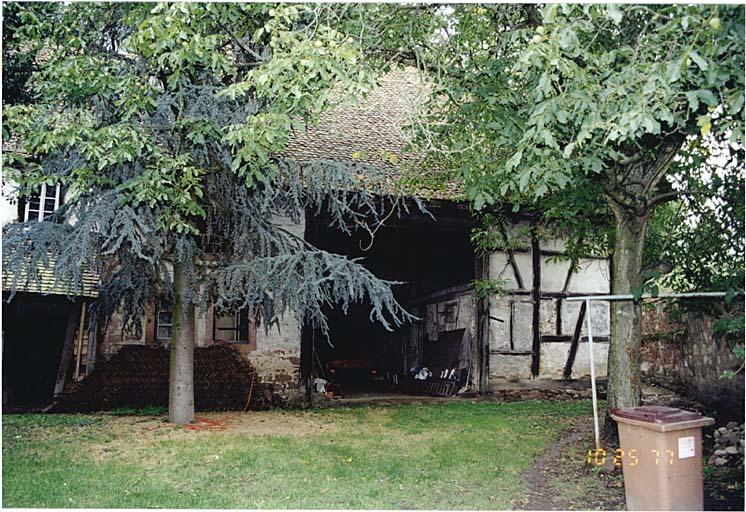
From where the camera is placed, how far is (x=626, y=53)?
5.86m

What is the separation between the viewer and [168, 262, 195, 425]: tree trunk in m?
9.98

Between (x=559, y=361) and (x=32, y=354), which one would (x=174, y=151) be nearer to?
(x=32, y=354)

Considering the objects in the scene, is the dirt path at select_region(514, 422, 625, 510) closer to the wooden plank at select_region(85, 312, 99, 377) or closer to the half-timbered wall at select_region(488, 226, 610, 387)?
the half-timbered wall at select_region(488, 226, 610, 387)

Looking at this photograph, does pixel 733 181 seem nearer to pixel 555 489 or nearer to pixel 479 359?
pixel 555 489

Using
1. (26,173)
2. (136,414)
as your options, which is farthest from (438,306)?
(26,173)

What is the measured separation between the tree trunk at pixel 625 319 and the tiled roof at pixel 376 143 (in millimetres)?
2976

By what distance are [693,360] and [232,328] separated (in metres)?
8.20

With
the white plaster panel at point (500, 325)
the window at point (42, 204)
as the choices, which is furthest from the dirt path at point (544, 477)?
the window at point (42, 204)

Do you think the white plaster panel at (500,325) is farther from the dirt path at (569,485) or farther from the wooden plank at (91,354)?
the wooden plank at (91,354)

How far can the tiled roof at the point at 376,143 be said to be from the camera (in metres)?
10.5

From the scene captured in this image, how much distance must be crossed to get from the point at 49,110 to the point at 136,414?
5110 mm

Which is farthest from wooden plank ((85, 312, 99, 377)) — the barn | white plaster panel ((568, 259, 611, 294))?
white plaster panel ((568, 259, 611, 294))

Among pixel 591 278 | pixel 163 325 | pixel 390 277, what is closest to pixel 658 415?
pixel 163 325

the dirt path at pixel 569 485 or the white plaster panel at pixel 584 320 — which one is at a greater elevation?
the white plaster panel at pixel 584 320
